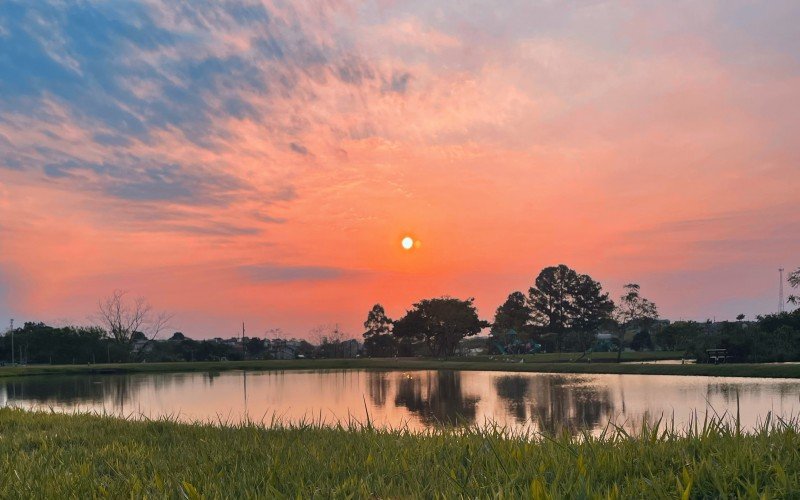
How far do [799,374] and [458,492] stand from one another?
29.6 m

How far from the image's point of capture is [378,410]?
1936 centimetres

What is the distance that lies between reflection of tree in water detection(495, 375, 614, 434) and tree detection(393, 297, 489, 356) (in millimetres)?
37315

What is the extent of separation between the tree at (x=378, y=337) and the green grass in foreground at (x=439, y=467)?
75533 millimetres

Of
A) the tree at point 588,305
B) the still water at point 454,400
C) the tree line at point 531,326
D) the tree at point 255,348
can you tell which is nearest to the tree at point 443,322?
the tree line at point 531,326

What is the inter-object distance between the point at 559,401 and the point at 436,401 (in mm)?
4578

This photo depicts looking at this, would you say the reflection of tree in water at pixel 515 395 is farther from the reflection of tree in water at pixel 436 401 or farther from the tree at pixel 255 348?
the tree at pixel 255 348

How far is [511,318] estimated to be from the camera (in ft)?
232

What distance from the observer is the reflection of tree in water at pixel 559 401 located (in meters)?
15.5

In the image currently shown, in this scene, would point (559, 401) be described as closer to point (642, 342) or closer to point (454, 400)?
point (454, 400)

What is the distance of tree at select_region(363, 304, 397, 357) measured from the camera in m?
80.1

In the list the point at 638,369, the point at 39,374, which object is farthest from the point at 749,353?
the point at 39,374

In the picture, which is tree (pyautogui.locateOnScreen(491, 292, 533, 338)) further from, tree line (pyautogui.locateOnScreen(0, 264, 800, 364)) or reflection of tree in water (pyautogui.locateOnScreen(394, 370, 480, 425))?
reflection of tree in water (pyautogui.locateOnScreen(394, 370, 480, 425))

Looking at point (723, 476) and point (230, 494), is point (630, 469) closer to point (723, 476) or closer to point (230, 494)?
point (723, 476)

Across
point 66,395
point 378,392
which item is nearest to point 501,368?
point 378,392
